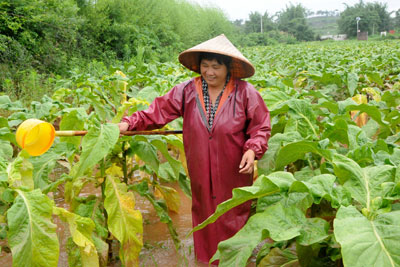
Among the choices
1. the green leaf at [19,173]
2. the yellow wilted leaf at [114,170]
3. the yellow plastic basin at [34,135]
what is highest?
the yellow plastic basin at [34,135]

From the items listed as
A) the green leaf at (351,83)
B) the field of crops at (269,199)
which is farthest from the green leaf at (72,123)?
the green leaf at (351,83)

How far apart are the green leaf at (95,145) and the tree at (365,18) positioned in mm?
71542

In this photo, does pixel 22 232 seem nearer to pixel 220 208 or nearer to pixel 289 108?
pixel 220 208

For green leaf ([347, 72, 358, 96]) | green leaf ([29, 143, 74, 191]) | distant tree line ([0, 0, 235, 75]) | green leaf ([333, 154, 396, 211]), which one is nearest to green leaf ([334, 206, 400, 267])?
green leaf ([333, 154, 396, 211])

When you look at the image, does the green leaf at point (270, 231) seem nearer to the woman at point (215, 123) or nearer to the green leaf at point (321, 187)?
the green leaf at point (321, 187)

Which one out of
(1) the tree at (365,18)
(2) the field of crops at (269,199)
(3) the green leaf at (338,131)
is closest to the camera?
(2) the field of crops at (269,199)

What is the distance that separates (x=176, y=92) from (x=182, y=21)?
84.2ft

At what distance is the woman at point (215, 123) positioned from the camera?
8.63 feet

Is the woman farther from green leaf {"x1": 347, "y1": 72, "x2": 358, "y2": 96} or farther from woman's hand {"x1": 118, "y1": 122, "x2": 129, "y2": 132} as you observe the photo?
green leaf {"x1": 347, "y1": 72, "x2": 358, "y2": 96}

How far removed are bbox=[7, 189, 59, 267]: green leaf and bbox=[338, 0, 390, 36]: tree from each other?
236 ft

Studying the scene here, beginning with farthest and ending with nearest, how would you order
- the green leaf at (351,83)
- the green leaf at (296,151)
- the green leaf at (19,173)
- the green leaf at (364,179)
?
the green leaf at (351,83), the green leaf at (296,151), the green leaf at (19,173), the green leaf at (364,179)

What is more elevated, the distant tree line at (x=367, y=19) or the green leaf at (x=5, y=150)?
the distant tree line at (x=367, y=19)

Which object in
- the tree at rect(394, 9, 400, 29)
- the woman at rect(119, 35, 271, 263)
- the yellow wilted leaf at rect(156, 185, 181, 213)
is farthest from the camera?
the tree at rect(394, 9, 400, 29)

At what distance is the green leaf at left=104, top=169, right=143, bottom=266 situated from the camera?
242 centimetres
